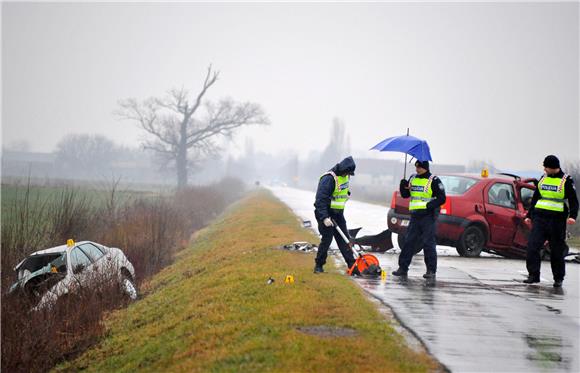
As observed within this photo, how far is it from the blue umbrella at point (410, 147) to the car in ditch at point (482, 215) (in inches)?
101

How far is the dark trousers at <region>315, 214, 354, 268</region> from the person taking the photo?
10.4m

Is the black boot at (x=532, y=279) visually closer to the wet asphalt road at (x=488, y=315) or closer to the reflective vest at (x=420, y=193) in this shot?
the wet asphalt road at (x=488, y=315)

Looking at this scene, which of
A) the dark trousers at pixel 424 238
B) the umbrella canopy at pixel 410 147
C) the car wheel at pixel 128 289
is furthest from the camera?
the car wheel at pixel 128 289

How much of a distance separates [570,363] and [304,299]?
10.9ft

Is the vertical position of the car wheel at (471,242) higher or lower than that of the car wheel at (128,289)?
higher

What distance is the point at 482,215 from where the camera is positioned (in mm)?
13625

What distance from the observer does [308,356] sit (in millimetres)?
5836

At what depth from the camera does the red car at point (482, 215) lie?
44.6 feet

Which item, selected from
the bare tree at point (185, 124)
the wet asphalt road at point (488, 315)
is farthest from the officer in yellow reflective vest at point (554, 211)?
the bare tree at point (185, 124)

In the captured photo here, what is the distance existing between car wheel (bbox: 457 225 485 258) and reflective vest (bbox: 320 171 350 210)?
4305mm

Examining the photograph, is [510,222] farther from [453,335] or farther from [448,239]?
[453,335]

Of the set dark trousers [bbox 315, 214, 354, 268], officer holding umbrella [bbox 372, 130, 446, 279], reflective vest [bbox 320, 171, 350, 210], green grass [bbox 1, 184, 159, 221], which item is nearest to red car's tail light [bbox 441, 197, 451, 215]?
officer holding umbrella [bbox 372, 130, 446, 279]

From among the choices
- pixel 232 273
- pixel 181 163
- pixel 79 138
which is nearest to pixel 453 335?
pixel 232 273

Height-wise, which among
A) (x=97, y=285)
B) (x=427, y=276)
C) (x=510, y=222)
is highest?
(x=510, y=222)
